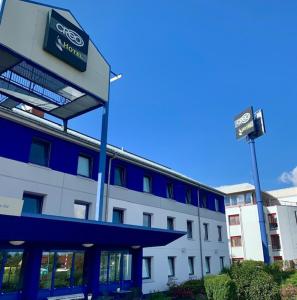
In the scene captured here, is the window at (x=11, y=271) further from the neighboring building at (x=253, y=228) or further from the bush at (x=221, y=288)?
the neighboring building at (x=253, y=228)

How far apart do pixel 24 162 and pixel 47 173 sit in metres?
1.34

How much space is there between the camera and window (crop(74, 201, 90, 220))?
17384 millimetres

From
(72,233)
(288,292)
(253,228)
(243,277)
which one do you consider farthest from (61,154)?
(253,228)

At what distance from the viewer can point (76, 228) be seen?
533 inches

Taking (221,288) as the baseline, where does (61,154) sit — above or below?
above

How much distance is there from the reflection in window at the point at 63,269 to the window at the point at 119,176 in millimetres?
5953

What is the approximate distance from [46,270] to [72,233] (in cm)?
260

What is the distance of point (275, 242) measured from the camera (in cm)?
4853

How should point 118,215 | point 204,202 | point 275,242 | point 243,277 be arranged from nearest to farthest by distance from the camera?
point 243,277
point 118,215
point 204,202
point 275,242

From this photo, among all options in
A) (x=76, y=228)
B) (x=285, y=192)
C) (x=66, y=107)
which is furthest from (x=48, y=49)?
(x=285, y=192)

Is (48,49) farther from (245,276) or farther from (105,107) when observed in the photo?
(245,276)

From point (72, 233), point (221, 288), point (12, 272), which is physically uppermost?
point (72, 233)

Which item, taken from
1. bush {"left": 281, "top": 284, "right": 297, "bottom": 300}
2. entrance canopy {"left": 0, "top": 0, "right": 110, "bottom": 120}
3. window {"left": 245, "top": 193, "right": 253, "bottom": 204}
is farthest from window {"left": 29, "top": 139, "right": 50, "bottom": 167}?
window {"left": 245, "top": 193, "right": 253, "bottom": 204}

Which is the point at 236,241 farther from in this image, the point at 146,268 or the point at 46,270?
the point at 46,270
